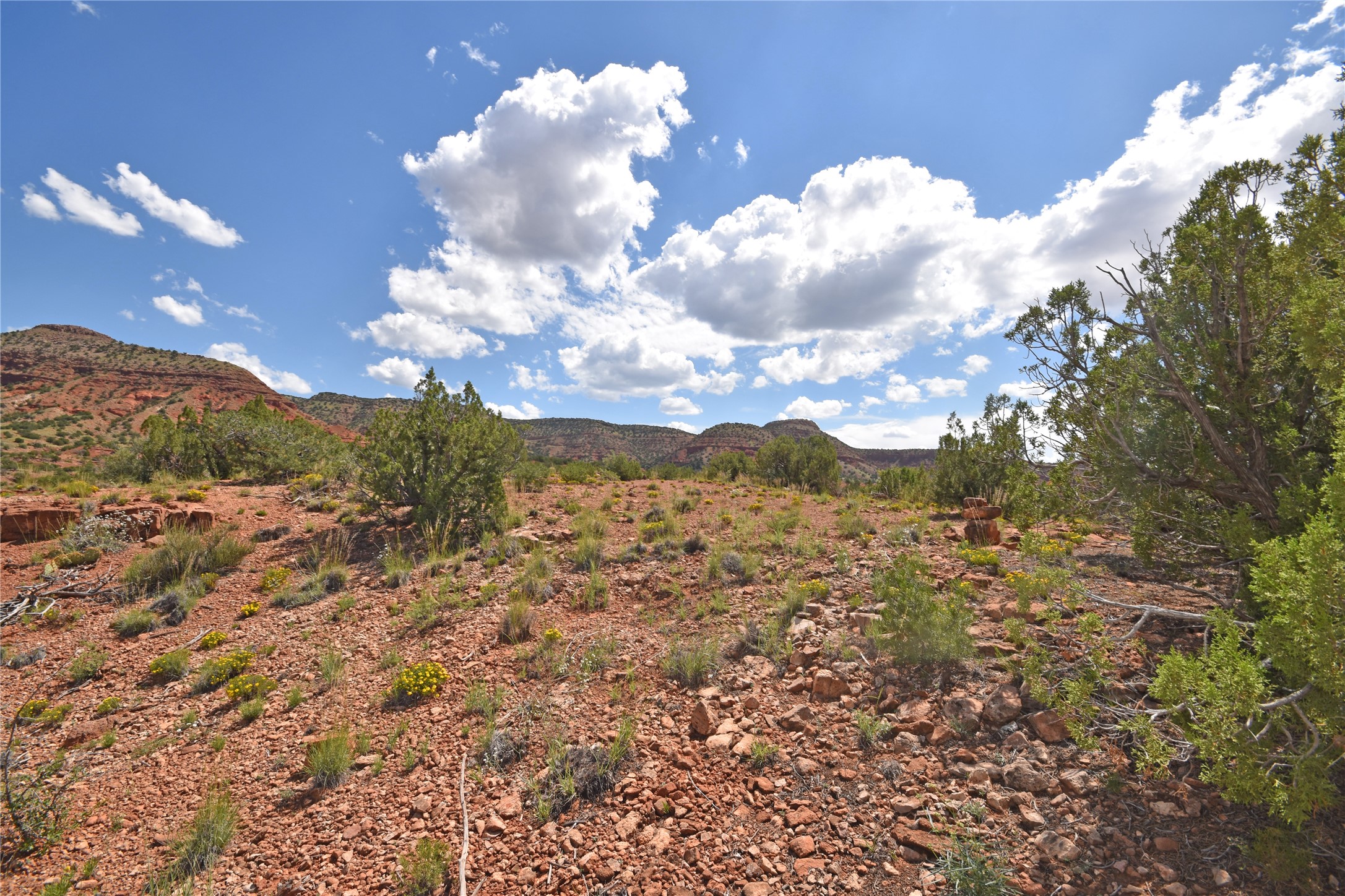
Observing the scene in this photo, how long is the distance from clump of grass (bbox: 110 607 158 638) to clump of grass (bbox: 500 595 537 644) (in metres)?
4.61

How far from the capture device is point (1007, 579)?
5941 millimetres

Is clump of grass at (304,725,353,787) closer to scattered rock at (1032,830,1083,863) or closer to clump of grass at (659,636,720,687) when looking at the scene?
clump of grass at (659,636,720,687)

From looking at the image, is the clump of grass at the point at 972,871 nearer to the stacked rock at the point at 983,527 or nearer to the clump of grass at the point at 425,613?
the clump of grass at the point at 425,613

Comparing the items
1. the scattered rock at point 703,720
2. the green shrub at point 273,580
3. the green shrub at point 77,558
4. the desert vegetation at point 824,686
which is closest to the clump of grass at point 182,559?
the desert vegetation at point 824,686

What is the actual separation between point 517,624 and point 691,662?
231 centimetres

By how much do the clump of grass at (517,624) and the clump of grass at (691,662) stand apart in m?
1.80

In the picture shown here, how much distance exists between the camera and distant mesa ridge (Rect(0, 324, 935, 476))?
52031 mm

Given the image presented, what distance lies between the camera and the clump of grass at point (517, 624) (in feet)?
18.6

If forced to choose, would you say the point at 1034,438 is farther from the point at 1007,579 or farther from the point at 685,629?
the point at 685,629

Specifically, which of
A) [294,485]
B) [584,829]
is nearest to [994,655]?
[584,829]

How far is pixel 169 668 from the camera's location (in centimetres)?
529

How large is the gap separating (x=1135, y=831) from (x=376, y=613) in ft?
24.8

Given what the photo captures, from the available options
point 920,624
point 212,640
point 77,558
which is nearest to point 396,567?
point 212,640

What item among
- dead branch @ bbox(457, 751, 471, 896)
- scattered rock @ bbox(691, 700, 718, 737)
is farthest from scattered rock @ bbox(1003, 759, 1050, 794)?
dead branch @ bbox(457, 751, 471, 896)
